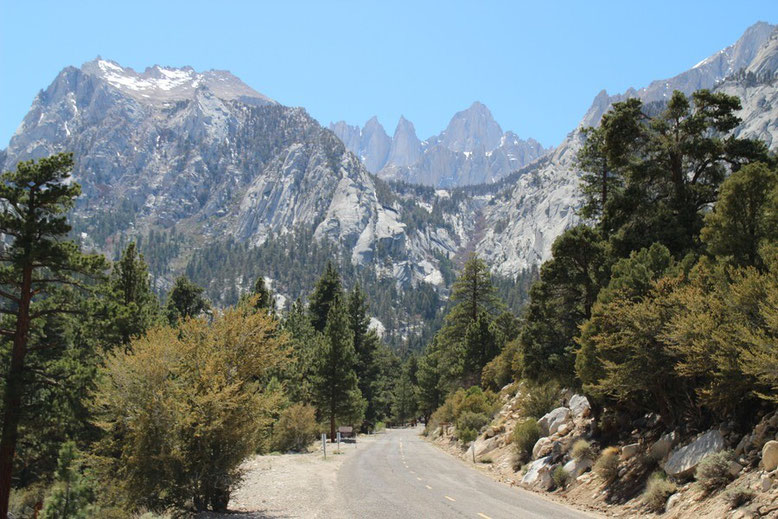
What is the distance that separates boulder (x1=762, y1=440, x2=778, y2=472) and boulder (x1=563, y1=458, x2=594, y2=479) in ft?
26.7

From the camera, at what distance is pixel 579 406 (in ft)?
82.1

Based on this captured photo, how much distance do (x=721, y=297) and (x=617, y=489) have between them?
21.0 ft

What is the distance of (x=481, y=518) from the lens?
13094 millimetres

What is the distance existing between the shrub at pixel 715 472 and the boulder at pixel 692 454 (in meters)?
0.70

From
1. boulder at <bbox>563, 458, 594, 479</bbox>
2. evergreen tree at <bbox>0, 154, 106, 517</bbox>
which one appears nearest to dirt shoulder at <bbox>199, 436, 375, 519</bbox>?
evergreen tree at <bbox>0, 154, 106, 517</bbox>

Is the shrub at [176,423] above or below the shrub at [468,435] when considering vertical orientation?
above

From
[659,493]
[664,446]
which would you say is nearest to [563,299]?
[664,446]

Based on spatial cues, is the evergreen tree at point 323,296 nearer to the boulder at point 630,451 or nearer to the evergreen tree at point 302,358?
the evergreen tree at point 302,358

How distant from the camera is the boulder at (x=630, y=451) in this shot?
17.3m

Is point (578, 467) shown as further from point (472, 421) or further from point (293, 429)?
point (293, 429)

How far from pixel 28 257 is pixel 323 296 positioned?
55.1 metres

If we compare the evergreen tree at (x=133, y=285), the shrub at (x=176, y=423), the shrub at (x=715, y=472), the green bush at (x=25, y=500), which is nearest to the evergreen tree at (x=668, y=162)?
the shrub at (x=715, y=472)

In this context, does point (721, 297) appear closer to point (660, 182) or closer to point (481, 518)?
point (481, 518)

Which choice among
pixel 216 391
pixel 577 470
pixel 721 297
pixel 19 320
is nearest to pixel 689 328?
pixel 721 297
